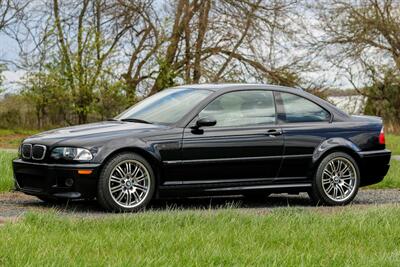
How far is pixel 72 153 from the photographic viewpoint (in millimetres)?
9250

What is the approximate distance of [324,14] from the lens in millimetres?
38438

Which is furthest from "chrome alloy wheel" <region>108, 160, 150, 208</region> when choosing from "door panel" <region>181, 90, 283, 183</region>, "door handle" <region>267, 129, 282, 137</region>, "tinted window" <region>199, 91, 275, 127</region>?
"door handle" <region>267, 129, 282, 137</region>

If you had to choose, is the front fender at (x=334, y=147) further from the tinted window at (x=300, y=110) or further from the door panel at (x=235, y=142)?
A: the door panel at (x=235, y=142)

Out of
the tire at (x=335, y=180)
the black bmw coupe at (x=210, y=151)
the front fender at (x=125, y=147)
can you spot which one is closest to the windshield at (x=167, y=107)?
the black bmw coupe at (x=210, y=151)

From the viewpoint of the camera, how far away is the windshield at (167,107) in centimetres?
1005

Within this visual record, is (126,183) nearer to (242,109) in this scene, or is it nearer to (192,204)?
(192,204)

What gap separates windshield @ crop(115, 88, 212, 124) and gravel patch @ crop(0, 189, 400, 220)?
3.43ft

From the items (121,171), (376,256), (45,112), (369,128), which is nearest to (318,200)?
(369,128)

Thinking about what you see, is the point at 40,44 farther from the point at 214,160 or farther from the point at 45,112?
the point at 214,160

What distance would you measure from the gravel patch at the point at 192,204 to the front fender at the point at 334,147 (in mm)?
647

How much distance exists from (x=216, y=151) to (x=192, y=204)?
0.92 metres

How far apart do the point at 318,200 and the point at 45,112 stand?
2514cm

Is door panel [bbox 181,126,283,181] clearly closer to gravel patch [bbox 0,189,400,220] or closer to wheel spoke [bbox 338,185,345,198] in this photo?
gravel patch [bbox 0,189,400,220]

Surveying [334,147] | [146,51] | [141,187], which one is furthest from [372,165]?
[146,51]
